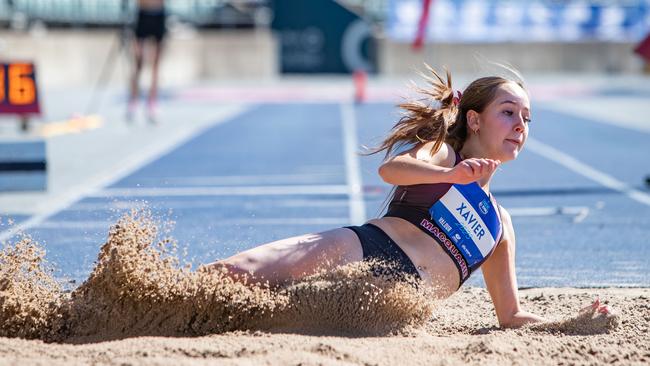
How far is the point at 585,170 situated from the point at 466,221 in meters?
7.26

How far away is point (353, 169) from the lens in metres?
11.5

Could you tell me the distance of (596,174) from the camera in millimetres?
11016

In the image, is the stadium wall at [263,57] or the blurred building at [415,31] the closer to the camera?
the stadium wall at [263,57]

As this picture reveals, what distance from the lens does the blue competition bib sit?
178 inches

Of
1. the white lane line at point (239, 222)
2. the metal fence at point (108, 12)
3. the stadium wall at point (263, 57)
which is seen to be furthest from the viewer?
the stadium wall at point (263, 57)

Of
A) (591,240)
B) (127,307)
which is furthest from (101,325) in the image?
(591,240)

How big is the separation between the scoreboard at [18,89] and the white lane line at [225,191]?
132 inches

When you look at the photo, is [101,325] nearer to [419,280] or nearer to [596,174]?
[419,280]

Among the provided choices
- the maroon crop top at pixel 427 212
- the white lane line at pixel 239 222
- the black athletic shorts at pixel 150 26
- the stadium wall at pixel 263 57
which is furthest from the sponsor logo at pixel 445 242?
the stadium wall at pixel 263 57

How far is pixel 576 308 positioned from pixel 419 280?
1.04 meters

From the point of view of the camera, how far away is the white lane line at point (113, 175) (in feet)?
25.4

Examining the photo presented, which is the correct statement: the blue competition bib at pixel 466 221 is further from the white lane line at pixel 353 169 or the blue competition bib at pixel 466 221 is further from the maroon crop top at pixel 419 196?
the white lane line at pixel 353 169

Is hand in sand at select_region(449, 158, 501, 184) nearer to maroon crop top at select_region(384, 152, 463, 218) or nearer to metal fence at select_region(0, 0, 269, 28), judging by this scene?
maroon crop top at select_region(384, 152, 463, 218)

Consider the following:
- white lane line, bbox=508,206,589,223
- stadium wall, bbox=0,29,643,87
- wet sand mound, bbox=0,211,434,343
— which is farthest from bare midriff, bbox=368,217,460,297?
stadium wall, bbox=0,29,643,87
